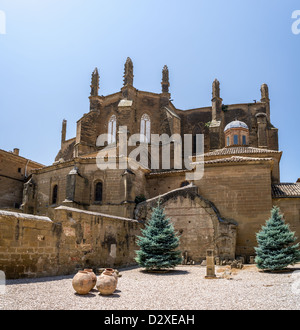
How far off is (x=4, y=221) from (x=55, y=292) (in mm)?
2923

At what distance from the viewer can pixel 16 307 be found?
5855 millimetres

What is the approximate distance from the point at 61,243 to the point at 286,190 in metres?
13.4

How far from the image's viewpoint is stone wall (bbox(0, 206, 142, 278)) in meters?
9.38

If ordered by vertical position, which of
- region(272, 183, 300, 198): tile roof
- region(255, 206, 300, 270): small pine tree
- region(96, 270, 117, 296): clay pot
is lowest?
region(96, 270, 117, 296): clay pot

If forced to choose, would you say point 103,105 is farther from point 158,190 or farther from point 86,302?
point 86,302

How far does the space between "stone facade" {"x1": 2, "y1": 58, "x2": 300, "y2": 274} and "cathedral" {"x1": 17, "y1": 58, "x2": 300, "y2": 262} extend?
0.18ft

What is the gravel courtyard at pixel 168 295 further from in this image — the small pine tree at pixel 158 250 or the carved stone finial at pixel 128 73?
the carved stone finial at pixel 128 73

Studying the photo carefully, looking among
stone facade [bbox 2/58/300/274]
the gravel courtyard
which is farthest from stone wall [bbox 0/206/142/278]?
the gravel courtyard

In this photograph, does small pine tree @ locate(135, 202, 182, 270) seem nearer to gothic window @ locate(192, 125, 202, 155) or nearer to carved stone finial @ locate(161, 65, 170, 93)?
gothic window @ locate(192, 125, 202, 155)

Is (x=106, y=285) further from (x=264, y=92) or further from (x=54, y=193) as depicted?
(x=264, y=92)

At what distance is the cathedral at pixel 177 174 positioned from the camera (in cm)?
1731

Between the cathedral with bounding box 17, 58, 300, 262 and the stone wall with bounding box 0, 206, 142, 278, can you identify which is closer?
the stone wall with bounding box 0, 206, 142, 278

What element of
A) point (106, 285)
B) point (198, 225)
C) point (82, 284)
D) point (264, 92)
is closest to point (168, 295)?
point (106, 285)

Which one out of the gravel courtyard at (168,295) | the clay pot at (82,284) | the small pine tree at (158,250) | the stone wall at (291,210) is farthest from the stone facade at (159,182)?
the clay pot at (82,284)
